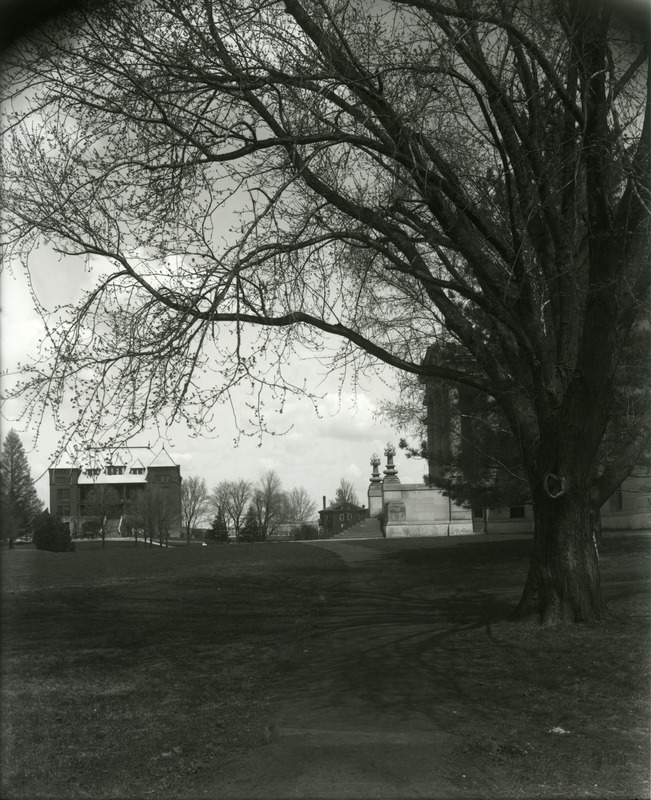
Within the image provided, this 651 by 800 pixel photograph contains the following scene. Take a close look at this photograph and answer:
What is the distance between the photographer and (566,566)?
33.4 ft

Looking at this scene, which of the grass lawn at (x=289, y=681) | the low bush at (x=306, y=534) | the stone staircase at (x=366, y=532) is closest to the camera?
the grass lawn at (x=289, y=681)

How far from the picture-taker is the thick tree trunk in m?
10.1

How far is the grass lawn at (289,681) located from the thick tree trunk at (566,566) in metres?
0.38

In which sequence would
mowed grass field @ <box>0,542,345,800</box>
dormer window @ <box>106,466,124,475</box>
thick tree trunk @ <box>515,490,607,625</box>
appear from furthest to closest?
thick tree trunk @ <box>515,490,607,625</box>, dormer window @ <box>106,466,124,475</box>, mowed grass field @ <box>0,542,345,800</box>

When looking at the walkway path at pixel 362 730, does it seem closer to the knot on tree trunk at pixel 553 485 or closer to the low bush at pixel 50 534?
the knot on tree trunk at pixel 553 485

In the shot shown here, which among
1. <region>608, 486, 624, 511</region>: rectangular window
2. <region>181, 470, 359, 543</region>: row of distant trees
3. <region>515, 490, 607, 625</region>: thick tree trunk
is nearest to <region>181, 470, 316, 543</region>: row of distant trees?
<region>181, 470, 359, 543</region>: row of distant trees

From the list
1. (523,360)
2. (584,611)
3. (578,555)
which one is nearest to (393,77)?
(523,360)

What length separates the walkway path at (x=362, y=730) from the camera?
5094mm

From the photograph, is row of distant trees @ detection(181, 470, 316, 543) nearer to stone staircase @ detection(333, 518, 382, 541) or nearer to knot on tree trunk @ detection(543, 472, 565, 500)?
stone staircase @ detection(333, 518, 382, 541)

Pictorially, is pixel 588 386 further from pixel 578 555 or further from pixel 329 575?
pixel 329 575

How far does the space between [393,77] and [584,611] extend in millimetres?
6686

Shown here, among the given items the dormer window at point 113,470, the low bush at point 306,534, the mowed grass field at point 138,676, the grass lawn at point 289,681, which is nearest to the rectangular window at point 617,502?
the grass lawn at point 289,681

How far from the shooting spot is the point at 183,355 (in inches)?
346

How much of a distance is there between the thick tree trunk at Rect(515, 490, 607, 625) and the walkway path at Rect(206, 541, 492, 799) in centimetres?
137
